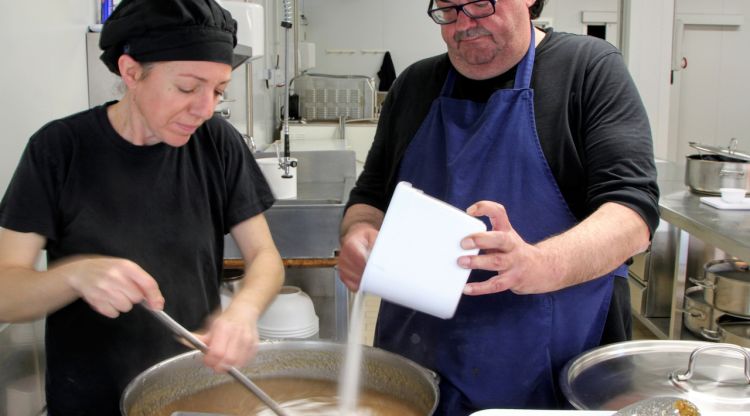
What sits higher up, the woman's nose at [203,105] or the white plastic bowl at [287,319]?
the woman's nose at [203,105]

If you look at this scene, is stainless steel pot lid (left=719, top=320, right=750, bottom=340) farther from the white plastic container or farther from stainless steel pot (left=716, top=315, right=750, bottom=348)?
the white plastic container

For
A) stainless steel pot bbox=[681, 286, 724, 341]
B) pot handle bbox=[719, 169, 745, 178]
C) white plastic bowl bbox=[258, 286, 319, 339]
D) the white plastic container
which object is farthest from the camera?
stainless steel pot bbox=[681, 286, 724, 341]

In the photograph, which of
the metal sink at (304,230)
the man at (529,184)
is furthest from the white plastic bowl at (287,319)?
the man at (529,184)

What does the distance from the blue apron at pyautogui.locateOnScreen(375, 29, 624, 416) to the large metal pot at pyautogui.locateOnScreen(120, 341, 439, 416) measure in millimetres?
236

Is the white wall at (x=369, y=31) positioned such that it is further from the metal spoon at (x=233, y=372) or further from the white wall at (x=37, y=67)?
the metal spoon at (x=233, y=372)

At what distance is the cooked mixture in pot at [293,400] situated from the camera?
49.3 inches

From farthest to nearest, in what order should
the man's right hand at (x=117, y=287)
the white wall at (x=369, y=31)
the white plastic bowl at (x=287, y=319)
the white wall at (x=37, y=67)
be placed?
the white wall at (x=369, y=31), the white plastic bowl at (x=287, y=319), the white wall at (x=37, y=67), the man's right hand at (x=117, y=287)

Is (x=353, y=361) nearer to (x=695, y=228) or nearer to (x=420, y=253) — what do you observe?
(x=420, y=253)

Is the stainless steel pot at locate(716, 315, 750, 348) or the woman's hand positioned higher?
the woman's hand

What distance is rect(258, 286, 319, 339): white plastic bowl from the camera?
7.82 ft

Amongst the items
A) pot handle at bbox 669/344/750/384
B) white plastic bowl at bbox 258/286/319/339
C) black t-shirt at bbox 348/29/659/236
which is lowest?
white plastic bowl at bbox 258/286/319/339

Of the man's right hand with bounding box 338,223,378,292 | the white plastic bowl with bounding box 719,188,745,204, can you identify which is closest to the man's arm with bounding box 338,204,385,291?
the man's right hand with bounding box 338,223,378,292

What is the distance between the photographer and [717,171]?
11.4ft

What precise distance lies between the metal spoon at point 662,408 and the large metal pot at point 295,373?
0.31 meters
